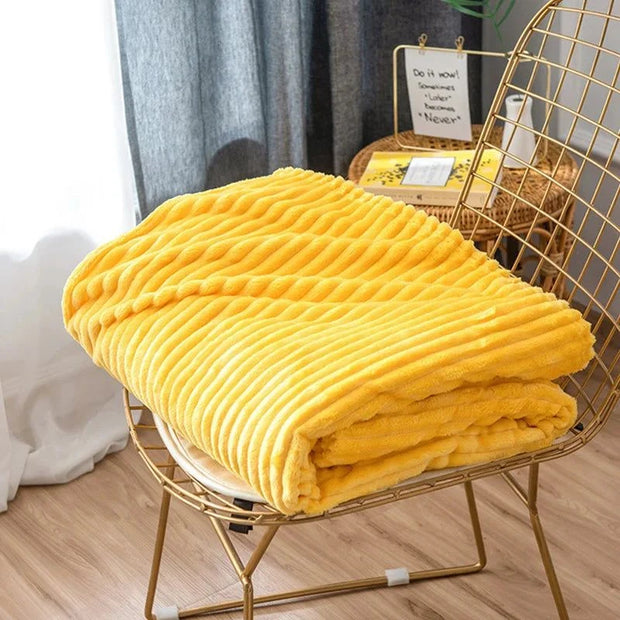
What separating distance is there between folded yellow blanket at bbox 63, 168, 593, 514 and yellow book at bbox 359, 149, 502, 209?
0.51 m

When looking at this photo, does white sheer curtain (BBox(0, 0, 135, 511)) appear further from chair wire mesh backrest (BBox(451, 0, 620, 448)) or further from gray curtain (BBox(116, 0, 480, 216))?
chair wire mesh backrest (BBox(451, 0, 620, 448))

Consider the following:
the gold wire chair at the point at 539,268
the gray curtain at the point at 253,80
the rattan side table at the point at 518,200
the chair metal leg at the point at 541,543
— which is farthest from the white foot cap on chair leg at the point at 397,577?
the gray curtain at the point at 253,80

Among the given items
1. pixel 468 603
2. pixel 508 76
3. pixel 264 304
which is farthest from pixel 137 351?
pixel 468 603

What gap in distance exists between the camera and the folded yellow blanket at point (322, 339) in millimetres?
1089

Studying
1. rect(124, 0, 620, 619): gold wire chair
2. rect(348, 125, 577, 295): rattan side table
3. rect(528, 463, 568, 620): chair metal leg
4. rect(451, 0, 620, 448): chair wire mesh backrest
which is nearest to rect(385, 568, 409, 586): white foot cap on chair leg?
rect(124, 0, 620, 619): gold wire chair

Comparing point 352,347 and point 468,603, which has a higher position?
point 352,347

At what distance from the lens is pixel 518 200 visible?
1.88 m

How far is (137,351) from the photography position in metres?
1.23

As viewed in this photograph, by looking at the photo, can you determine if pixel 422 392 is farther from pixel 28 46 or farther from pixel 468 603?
pixel 28 46

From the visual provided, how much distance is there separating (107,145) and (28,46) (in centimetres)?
23

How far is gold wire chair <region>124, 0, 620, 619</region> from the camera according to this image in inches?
47.5

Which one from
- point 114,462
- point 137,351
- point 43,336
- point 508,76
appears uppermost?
point 508,76

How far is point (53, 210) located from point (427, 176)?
67 cm

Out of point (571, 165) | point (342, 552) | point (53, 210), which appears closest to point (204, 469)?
point (342, 552)
